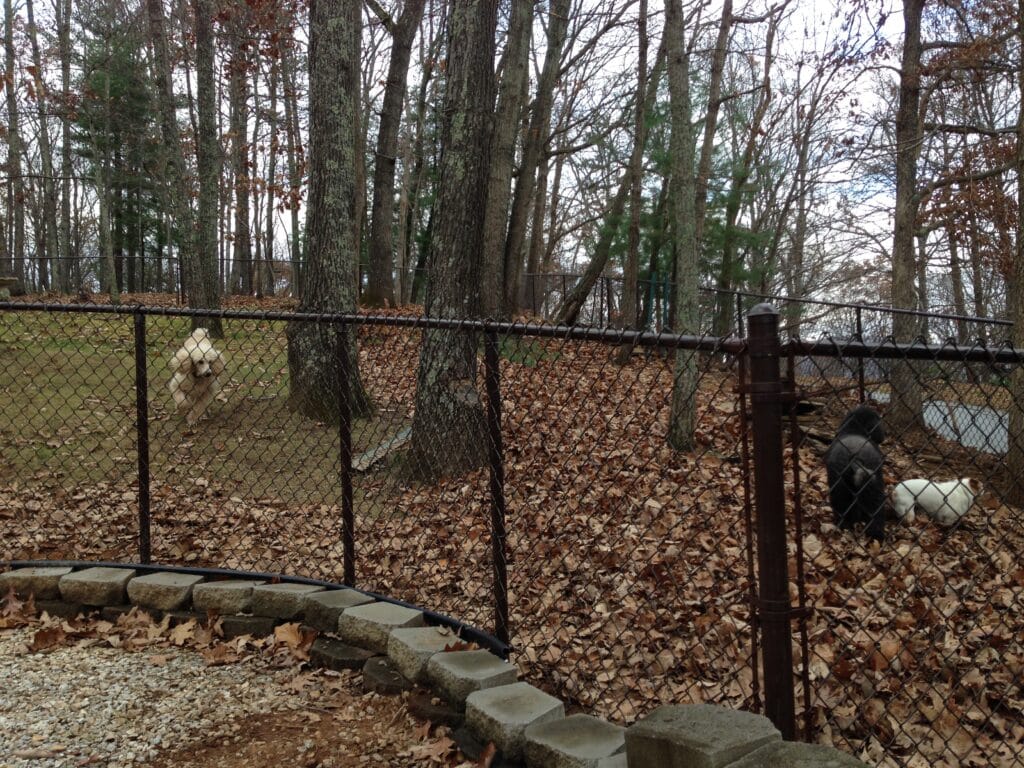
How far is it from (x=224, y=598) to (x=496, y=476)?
5.52ft

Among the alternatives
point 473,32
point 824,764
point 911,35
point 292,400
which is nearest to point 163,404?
point 292,400

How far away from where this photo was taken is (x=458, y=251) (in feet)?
20.3

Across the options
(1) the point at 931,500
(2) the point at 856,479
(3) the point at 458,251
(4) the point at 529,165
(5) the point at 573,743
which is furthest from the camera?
(4) the point at 529,165

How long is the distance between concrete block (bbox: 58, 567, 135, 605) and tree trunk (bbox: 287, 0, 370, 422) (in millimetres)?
3290

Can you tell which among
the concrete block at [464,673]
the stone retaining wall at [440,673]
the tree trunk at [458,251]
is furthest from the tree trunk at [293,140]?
the concrete block at [464,673]

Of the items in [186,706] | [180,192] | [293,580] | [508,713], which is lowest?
[186,706]

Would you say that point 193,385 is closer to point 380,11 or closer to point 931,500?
point 931,500

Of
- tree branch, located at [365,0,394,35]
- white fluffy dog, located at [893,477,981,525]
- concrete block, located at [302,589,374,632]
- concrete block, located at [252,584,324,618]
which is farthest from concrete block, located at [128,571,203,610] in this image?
tree branch, located at [365,0,394,35]

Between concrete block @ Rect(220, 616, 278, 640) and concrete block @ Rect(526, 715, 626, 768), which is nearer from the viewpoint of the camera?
concrete block @ Rect(526, 715, 626, 768)

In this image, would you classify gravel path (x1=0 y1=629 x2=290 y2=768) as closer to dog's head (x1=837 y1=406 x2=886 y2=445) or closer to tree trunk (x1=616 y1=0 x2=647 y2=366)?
dog's head (x1=837 y1=406 x2=886 y2=445)

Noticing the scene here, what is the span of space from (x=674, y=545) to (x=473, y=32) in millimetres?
4245

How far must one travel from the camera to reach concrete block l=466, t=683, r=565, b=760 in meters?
2.65

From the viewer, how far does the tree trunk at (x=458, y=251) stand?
598 centimetres

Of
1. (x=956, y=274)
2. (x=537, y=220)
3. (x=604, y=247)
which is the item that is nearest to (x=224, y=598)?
(x=604, y=247)
